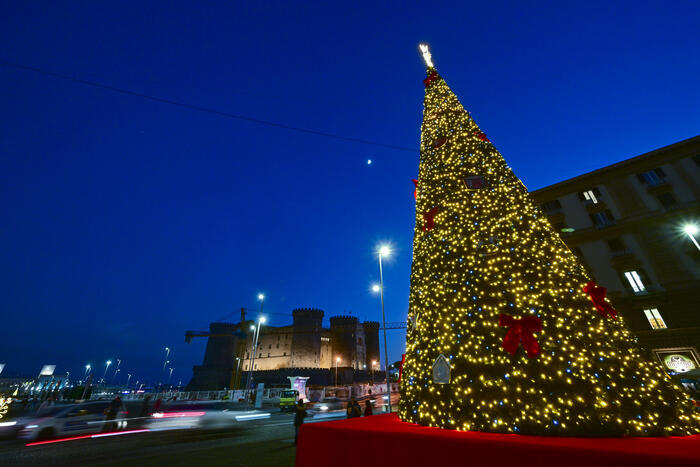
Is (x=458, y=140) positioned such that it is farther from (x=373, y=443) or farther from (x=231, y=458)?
(x=231, y=458)

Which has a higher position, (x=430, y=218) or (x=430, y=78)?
(x=430, y=78)

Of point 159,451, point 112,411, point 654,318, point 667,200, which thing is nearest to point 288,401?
point 112,411

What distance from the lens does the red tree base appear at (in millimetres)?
1892

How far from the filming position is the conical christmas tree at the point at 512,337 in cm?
279

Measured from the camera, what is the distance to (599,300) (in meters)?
3.51

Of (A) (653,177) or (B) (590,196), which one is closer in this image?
(A) (653,177)

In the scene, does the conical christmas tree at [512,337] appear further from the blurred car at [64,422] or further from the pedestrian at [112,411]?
the pedestrian at [112,411]

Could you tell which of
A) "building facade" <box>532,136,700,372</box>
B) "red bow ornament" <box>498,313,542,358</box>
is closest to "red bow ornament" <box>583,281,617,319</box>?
"red bow ornament" <box>498,313,542,358</box>

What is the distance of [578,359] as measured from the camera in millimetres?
3018

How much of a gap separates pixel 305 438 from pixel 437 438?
204 cm

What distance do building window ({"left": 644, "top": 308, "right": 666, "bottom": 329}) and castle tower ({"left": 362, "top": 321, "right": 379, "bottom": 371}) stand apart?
49.2 meters

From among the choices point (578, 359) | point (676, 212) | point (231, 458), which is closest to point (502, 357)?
point (578, 359)

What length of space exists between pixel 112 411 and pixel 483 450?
52.3 ft

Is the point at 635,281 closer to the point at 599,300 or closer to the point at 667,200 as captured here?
the point at 667,200
